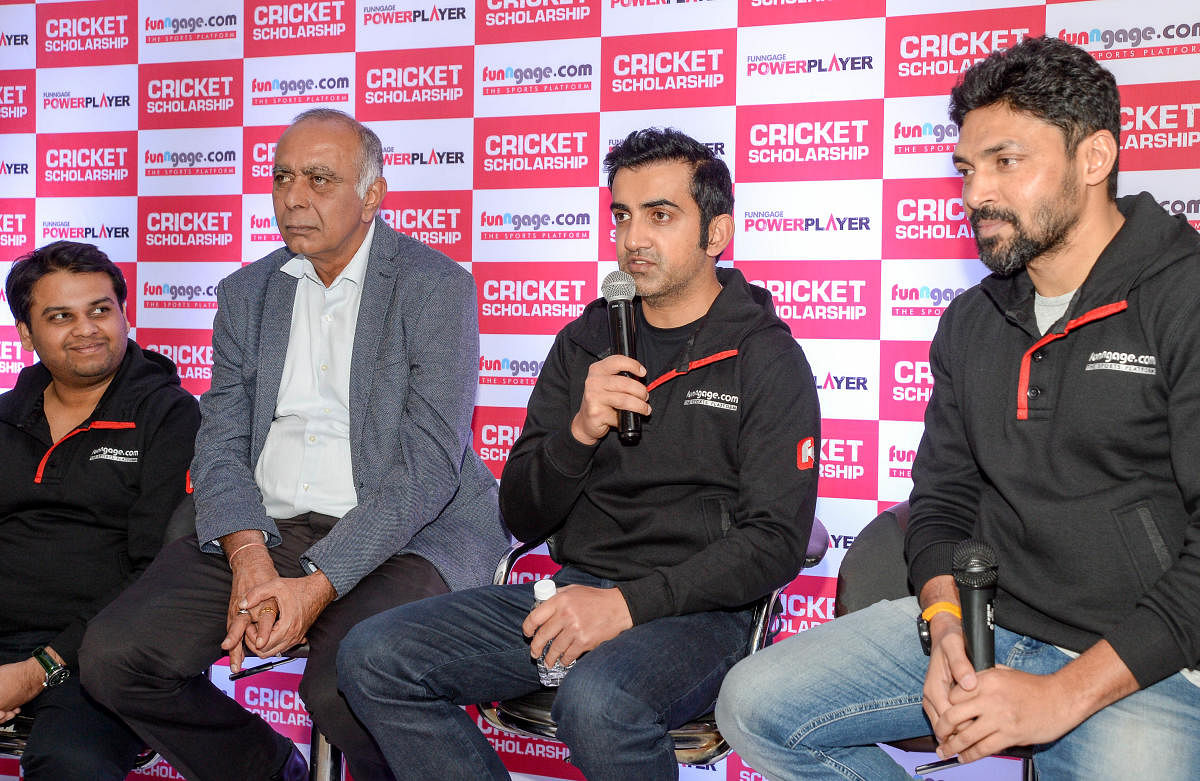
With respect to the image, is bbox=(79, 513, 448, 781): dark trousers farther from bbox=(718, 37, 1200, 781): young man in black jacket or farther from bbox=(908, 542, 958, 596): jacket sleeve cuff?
bbox=(908, 542, 958, 596): jacket sleeve cuff

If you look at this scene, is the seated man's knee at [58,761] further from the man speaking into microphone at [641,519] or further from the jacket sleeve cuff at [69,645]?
the man speaking into microphone at [641,519]

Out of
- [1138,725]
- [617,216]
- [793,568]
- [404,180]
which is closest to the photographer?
[1138,725]

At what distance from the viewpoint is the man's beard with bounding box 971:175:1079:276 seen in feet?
6.02

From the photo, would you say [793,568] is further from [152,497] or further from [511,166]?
[511,166]

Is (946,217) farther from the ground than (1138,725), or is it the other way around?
(946,217)

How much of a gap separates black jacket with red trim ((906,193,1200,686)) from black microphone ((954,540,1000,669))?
185 millimetres

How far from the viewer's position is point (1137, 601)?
169 centimetres

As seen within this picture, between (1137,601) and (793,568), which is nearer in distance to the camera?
(1137,601)

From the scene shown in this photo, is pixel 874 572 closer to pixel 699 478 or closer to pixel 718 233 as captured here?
pixel 699 478

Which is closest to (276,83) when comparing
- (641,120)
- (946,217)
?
(641,120)

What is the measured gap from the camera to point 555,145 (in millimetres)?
3396

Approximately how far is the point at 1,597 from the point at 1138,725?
257 cm

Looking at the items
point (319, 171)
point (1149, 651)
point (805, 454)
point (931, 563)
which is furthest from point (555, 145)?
point (1149, 651)

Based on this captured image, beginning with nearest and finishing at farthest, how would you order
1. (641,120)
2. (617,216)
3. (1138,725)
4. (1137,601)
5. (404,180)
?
(1138,725), (1137,601), (617,216), (641,120), (404,180)
